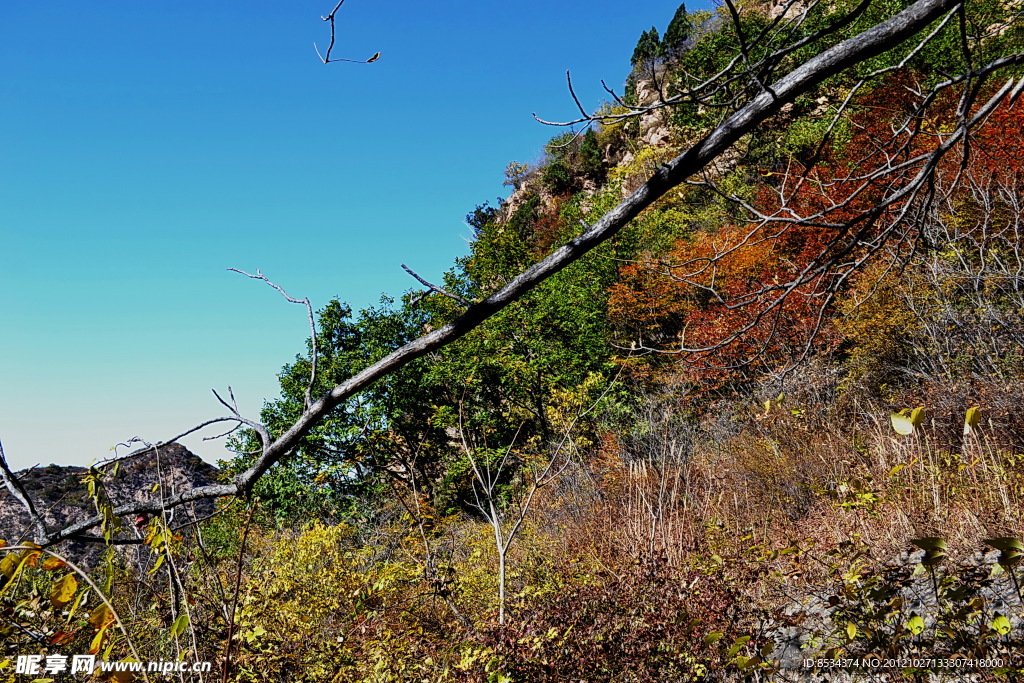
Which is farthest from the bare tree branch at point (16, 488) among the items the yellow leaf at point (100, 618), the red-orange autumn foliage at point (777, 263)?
the red-orange autumn foliage at point (777, 263)

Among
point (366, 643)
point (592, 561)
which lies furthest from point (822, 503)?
point (366, 643)

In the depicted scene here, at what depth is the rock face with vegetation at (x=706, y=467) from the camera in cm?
177

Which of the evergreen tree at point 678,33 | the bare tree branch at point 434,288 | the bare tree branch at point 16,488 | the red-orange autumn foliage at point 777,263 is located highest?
the evergreen tree at point 678,33

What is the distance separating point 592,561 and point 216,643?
271 centimetres

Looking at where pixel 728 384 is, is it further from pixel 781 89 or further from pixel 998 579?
pixel 781 89

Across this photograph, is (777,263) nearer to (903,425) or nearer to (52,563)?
(903,425)

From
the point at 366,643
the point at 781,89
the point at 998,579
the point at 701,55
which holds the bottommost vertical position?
the point at 366,643

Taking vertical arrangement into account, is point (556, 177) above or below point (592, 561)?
above

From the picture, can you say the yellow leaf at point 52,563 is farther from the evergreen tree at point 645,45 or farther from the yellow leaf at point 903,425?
the evergreen tree at point 645,45

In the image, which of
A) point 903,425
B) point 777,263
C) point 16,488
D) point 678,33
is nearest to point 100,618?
point 16,488

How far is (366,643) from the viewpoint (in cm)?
308

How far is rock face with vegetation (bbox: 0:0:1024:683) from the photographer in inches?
69.8

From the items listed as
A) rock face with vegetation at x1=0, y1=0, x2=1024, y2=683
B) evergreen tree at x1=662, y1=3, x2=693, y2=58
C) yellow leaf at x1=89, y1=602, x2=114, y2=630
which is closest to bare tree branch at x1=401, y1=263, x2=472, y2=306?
rock face with vegetation at x1=0, y1=0, x2=1024, y2=683

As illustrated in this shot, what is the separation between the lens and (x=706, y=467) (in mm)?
6340
